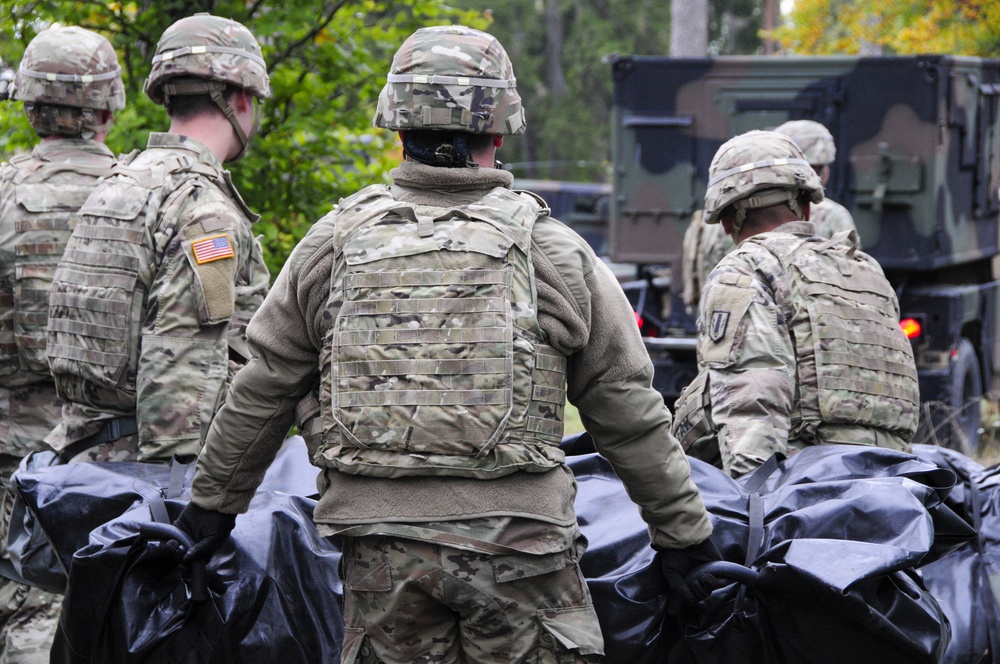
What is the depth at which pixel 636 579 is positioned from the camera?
297 centimetres

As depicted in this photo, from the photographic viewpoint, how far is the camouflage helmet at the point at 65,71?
412cm

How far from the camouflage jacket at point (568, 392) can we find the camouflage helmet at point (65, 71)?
5.86 ft

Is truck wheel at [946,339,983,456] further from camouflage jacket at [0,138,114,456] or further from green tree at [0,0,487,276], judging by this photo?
camouflage jacket at [0,138,114,456]

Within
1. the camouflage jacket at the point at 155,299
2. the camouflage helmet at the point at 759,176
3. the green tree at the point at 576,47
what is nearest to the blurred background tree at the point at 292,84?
the camouflage jacket at the point at 155,299

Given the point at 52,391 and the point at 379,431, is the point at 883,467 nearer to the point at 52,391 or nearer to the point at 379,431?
the point at 379,431

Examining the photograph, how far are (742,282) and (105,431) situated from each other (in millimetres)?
1910

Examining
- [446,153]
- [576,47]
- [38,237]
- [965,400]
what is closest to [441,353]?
[446,153]

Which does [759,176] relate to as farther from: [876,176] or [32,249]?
[876,176]

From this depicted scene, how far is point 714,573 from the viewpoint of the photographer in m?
2.84

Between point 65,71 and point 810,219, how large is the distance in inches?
156

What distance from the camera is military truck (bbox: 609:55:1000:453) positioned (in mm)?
7590

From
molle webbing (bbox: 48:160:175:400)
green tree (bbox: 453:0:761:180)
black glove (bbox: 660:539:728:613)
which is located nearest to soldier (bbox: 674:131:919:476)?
black glove (bbox: 660:539:728:613)

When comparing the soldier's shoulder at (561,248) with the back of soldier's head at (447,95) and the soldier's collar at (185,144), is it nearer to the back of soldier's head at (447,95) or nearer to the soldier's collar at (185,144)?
the back of soldier's head at (447,95)

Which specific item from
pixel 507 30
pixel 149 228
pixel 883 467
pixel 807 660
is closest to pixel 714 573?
pixel 807 660
